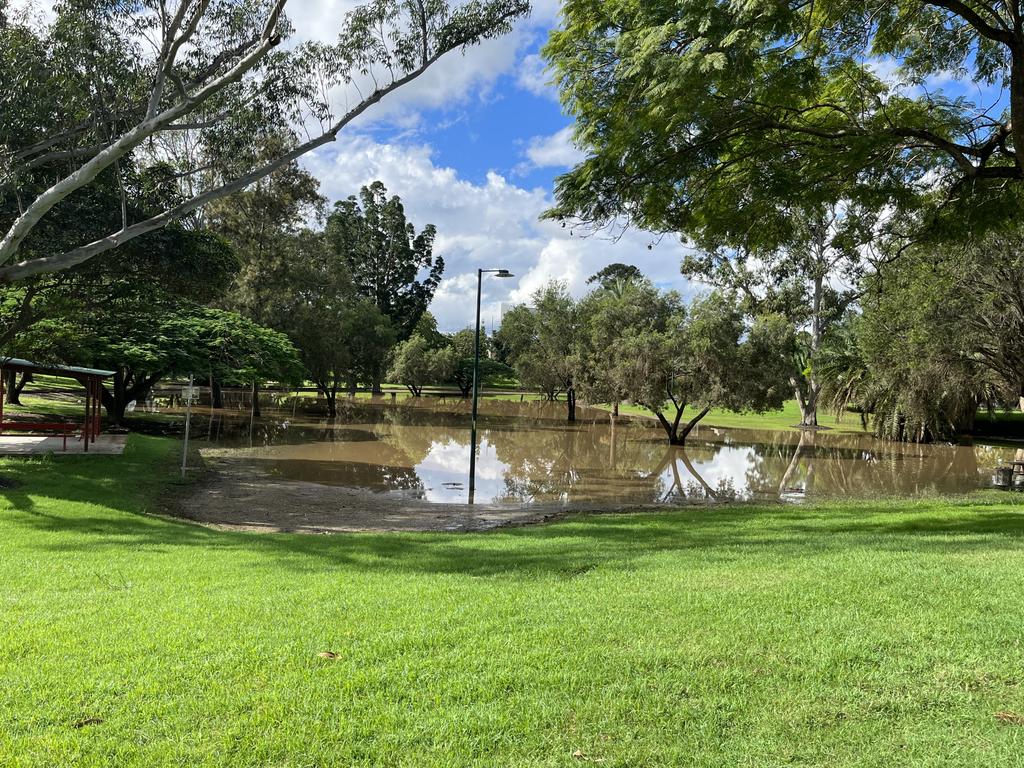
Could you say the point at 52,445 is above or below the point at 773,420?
below

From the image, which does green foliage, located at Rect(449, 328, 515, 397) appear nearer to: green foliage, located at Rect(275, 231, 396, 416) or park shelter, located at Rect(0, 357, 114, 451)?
green foliage, located at Rect(275, 231, 396, 416)

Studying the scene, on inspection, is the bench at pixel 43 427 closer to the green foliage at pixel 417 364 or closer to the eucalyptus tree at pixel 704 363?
the eucalyptus tree at pixel 704 363

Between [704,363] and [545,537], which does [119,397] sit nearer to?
[704,363]

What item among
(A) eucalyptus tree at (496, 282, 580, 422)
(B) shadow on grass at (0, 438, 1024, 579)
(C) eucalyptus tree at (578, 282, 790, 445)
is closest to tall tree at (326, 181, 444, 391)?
(A) eucalyptus tree at (496, 282, 580, 422)

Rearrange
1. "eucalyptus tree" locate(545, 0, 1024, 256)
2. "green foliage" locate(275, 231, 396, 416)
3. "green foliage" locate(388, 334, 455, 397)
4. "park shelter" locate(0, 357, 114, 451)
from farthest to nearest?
1. "green foliage" locate(388, 334, 455, 397)
2. "green foliage" locate(275, 231, 396, 416)
3. "park shelter" locate(0, 357, 114, 451)
4. "eucalyptus tree" locate(545, 0, 1024, 256)

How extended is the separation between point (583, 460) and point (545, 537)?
16847 millimetres

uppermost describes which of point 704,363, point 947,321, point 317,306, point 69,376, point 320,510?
point 317,306

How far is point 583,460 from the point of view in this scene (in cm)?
2677

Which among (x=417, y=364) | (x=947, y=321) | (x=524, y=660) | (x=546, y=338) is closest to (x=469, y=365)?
(x=417, y=364)

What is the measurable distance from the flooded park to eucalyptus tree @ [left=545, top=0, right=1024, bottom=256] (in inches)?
356

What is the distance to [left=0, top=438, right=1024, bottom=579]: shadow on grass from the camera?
25.0 ft

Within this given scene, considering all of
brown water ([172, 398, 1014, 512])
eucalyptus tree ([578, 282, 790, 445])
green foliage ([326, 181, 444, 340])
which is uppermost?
green foliage ([326, 181, 444, 340])

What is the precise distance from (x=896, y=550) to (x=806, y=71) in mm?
5486

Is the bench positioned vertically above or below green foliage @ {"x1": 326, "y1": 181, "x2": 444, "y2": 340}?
below
